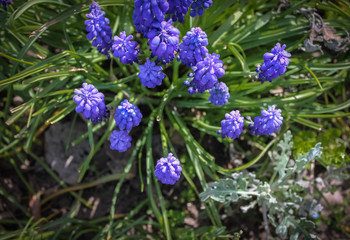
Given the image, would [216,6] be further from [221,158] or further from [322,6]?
[221,158]

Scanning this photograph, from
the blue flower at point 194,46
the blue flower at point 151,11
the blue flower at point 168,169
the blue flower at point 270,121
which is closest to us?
the blue flower at point 151,11

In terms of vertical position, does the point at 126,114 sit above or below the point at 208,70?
below

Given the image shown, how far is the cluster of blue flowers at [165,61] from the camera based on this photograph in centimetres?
165

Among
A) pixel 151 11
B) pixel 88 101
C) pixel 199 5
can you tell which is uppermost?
pixel 151 11

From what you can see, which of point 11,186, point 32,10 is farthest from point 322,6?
point 11,186

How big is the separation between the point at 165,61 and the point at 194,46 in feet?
0.64

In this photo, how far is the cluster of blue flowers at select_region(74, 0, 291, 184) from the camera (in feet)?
5.41

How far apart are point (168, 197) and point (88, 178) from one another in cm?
85

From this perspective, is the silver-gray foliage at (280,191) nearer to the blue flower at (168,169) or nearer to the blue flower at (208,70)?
the blue flower at (168,169)

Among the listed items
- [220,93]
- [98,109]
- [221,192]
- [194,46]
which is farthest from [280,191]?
[98,109]

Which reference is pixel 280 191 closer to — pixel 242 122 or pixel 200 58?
pixel 242 122

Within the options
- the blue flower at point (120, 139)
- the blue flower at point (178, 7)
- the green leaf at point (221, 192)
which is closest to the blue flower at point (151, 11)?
the blue flower at point (178, 7)

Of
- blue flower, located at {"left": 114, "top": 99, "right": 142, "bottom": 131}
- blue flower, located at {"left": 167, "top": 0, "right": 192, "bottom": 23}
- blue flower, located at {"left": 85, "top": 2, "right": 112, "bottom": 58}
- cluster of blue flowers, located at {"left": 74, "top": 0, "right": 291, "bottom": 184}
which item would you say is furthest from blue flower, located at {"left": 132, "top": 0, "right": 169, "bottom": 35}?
blue flower, located at {"left": 114, "top": 99, "right": 142, "bottom": 131}

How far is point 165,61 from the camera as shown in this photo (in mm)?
1814
